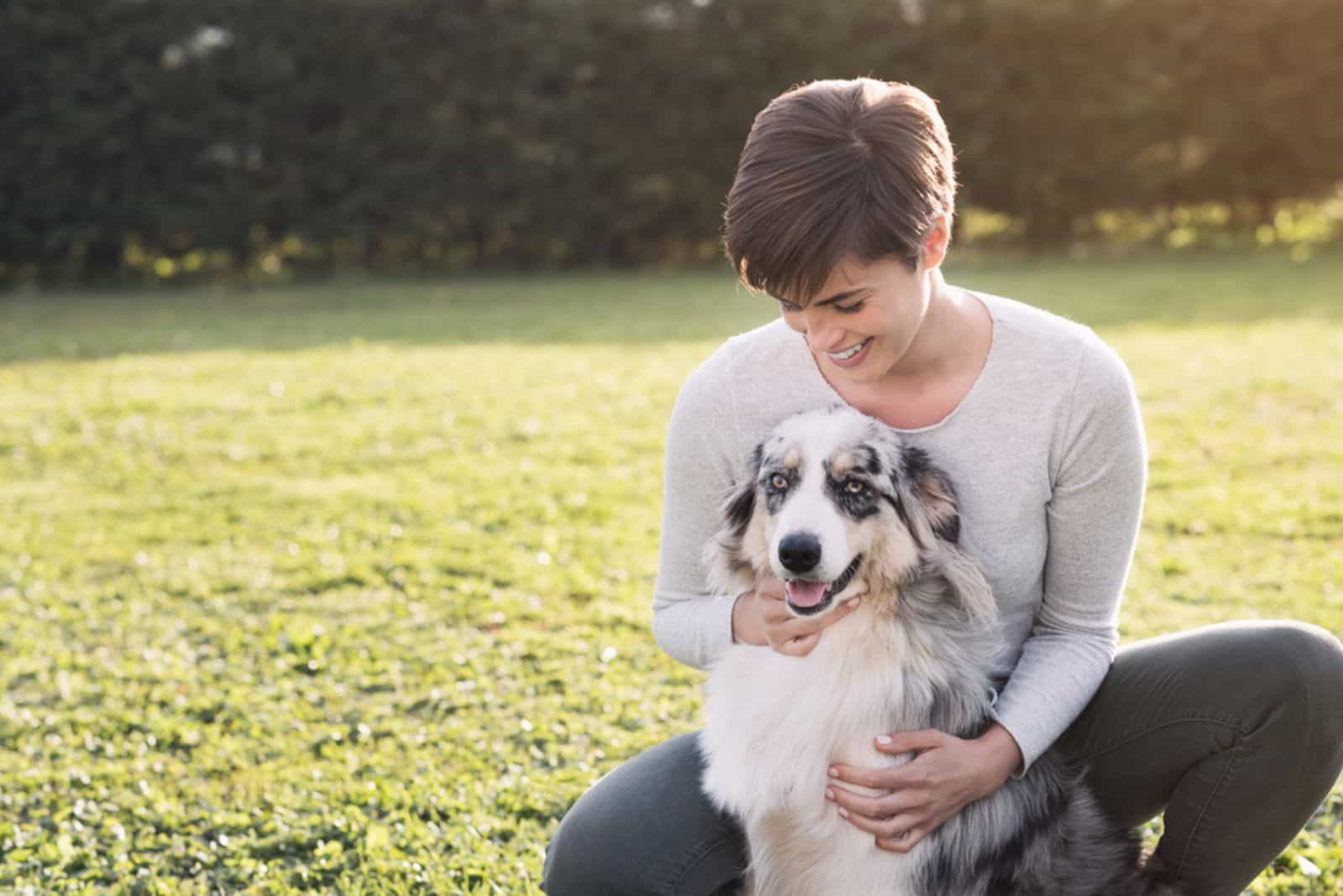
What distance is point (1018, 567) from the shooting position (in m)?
2.71

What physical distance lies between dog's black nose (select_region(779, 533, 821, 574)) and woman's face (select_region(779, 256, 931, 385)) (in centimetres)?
38

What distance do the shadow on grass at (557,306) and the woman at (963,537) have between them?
8185 millimetres

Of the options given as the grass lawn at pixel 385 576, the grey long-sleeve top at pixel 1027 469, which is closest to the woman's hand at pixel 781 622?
the grey long-sleeve top at pixel 1027 469

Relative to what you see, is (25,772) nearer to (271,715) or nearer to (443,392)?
(271,715)

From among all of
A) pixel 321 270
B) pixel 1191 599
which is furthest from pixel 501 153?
pixel 1191 599

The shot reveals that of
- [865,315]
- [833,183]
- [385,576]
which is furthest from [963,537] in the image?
[385,576]

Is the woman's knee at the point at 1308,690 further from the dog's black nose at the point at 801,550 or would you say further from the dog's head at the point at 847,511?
the dog's black nose at the point at 801,550

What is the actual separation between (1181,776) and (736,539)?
3.37 ft

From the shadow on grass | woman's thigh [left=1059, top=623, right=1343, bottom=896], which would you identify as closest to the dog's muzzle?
woman's thigh [left=1059, top=623, right=1343, bottom=896]

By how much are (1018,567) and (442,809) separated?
6.35 ft

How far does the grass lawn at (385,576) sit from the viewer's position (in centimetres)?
381

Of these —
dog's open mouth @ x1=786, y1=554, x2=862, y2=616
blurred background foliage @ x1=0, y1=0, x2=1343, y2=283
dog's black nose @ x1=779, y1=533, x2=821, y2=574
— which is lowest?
dog's open mouth @ x1=786, y1=554, x2=862, y2=616

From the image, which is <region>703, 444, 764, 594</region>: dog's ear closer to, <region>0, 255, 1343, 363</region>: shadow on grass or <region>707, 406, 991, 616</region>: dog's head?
<region>707, 406, 991, 616</region>: dog's head

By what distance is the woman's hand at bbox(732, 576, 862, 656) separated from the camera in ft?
8.23
